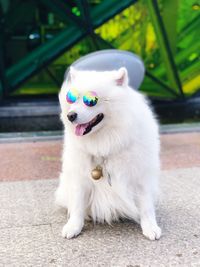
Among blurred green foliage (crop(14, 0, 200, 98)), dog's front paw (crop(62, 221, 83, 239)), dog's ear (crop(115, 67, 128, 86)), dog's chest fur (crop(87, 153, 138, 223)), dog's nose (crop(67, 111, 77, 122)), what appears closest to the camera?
dog's nose (crop(67, 111, 77, 122))

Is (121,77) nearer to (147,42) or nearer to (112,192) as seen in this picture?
(112,192)

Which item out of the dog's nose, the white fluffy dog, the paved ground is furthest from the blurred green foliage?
the dog's nose

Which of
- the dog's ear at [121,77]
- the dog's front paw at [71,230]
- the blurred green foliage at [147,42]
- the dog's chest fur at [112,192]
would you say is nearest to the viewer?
the dog's ear at [121,77]

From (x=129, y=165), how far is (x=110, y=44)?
19.4 ft

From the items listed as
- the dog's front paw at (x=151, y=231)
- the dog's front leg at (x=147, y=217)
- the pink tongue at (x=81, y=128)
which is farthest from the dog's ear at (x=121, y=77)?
the dog's front paw at (x=151, y=231)

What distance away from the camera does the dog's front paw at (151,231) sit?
357cm

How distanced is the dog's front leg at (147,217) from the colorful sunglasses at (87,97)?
900 millimetres

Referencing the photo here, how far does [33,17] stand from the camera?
8.90 meters

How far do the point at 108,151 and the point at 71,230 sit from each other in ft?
2.42

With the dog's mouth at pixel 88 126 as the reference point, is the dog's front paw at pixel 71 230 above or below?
below

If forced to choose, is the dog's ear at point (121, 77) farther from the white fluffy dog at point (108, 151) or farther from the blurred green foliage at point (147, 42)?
the blurred green foliage at point (147, 42)

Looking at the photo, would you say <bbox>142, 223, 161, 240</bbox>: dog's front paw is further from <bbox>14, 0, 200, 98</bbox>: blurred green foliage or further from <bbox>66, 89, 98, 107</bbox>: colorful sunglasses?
<bbox>14, 0, 200, 98</bbox>: blurred green foliage

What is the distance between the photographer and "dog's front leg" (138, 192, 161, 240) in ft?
11.8

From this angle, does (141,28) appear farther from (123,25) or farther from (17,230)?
(17,230)
